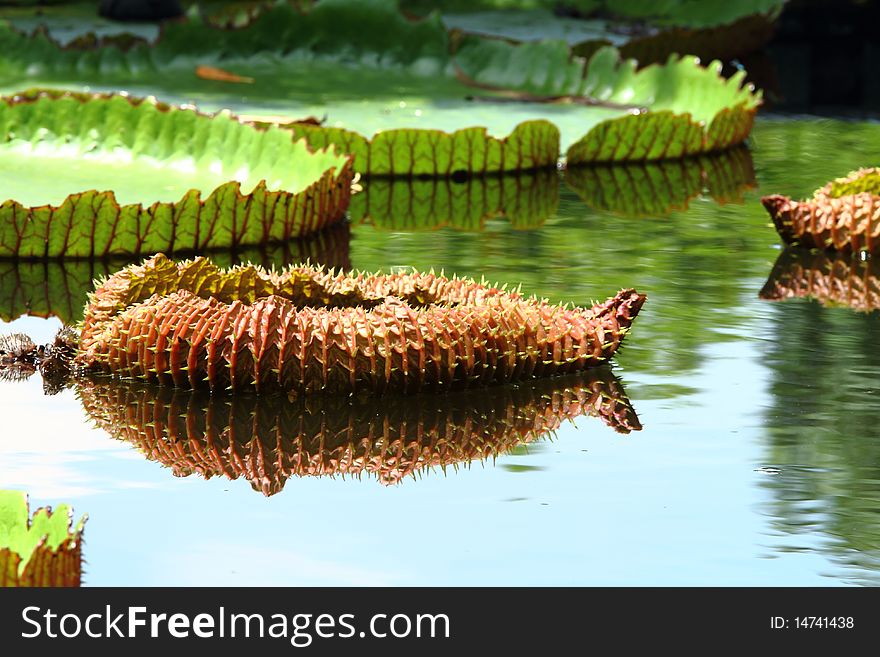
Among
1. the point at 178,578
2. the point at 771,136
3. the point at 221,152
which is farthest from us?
the point at 771,136

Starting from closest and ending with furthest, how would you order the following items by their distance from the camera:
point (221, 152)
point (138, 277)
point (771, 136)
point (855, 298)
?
1. point (138, 277)
2. point (855, 298)
3. point (221, 152)
4. point (771, 136)

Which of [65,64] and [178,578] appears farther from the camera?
[65,64]

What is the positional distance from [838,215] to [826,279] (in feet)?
1.76

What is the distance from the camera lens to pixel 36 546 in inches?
122

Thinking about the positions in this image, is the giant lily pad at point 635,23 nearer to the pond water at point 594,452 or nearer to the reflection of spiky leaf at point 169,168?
the reflection of spiky leaf at point 169,168

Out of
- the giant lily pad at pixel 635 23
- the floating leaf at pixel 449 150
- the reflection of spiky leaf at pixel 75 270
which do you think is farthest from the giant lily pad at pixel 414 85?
the reflection of spiky leaf at pixel 75 270

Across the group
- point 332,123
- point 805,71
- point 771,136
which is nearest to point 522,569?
point 332,123

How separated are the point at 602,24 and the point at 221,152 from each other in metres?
6.91

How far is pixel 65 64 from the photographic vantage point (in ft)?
35.3

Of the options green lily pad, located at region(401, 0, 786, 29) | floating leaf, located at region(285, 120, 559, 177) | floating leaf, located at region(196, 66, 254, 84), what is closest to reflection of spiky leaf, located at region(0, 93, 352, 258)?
floating leaf, located at region(285, 120, 559, 177)

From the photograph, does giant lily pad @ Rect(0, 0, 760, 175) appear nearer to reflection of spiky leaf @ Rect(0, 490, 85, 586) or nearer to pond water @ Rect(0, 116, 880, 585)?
pond water @ Rect(0, 116, 880, 585)

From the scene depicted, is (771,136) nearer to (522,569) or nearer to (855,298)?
(855,298)

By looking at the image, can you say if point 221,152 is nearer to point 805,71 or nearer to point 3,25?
point 3,25

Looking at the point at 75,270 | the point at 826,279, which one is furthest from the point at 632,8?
the point at 75,270
